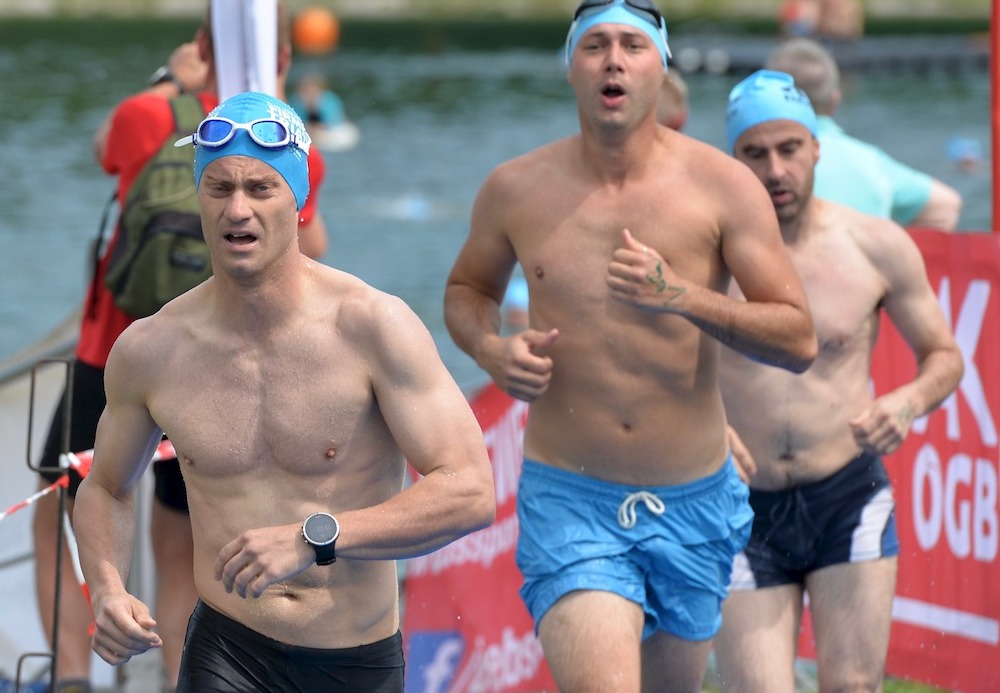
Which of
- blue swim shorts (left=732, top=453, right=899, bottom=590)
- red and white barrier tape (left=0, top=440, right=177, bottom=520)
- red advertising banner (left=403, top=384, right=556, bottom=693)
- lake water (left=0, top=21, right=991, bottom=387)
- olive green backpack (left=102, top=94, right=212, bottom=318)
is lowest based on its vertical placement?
lake water (left=0, top=21, right=991, bottom=387)

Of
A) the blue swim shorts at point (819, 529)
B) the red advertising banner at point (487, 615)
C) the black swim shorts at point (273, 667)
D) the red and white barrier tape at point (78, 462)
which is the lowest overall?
the red advertising banner at point (487, 615)

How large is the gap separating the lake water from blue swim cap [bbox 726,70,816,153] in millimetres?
9080

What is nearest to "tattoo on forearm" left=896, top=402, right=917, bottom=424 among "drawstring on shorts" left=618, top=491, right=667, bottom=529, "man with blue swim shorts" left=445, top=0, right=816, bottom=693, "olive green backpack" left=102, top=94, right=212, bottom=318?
"man with blue swim shorts" left=445, top=0, right=816, bottom=693

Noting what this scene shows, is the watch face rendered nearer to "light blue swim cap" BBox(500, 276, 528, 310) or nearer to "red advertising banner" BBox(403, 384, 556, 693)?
"red advertising banner" BBox(403, 384, 556, 693)

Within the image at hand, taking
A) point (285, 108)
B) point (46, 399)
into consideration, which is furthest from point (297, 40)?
point (285, 108)

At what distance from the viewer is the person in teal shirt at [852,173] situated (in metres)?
6.58

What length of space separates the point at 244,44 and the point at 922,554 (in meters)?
3.08

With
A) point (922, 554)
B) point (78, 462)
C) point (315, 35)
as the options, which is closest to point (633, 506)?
A: point (78, 462)

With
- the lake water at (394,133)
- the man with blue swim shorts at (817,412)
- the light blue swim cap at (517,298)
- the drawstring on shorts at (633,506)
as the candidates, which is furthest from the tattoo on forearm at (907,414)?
the lake water at (394,133)

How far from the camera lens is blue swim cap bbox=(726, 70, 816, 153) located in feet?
18.0

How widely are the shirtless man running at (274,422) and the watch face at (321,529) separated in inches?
6.6

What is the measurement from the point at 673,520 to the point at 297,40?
41810mm

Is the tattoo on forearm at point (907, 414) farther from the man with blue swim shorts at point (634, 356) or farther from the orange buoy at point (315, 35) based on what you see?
the orange buoy at point (315, 35)

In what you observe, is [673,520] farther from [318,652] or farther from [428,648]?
[428,648]
